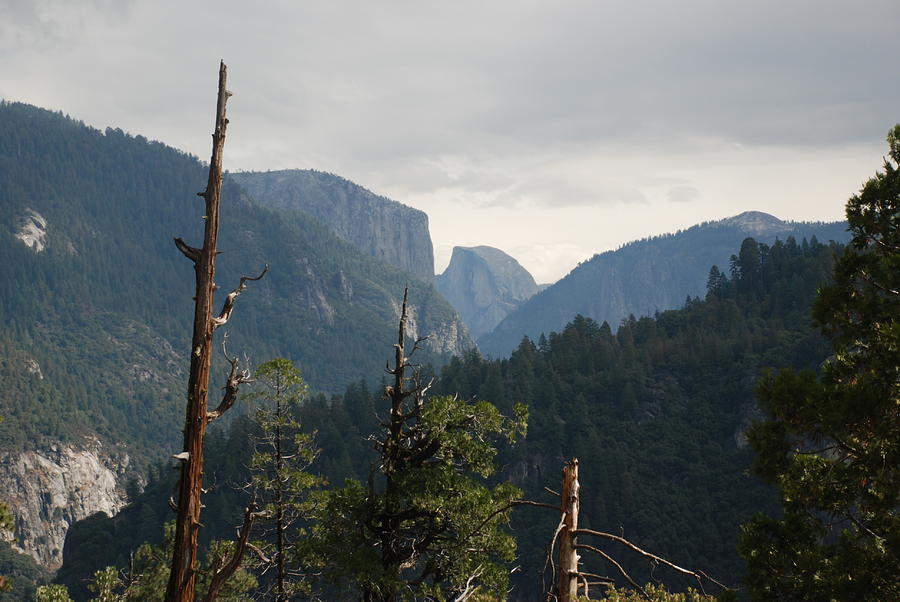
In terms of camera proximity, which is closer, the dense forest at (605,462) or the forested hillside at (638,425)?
the dense forest at (605,462)

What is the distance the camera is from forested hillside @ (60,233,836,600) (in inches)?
4564

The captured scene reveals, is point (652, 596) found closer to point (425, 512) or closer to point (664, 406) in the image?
point (425, 512)

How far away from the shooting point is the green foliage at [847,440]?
13.2 meters

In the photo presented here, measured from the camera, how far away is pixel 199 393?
1118cm

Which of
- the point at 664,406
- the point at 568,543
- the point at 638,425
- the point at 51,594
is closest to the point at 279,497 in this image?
the point at 51,594

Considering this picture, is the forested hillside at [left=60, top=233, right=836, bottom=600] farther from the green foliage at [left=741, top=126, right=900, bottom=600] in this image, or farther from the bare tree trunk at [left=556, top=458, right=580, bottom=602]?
the bare tree trunk at [left=556, top=458, right=580, bottom=602]

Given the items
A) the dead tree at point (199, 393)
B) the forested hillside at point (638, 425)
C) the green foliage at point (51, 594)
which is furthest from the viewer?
the forested hillside at point (638, 425)

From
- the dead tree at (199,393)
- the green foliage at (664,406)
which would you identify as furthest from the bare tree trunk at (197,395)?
the green foliage at (664,406)

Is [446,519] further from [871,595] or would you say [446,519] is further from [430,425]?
[871,595]

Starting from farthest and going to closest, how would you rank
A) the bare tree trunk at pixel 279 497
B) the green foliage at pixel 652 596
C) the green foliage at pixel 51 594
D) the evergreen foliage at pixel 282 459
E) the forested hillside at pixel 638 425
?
the forested hillside at pixel 638 425 < the green foliage at pixel 51 594 < the bare tree trunk at pixel 279 497 < the evergreen foliage at pixel 282 459 < the green foliage at pixel 652 596

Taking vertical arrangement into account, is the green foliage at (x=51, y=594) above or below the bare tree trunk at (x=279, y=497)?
below

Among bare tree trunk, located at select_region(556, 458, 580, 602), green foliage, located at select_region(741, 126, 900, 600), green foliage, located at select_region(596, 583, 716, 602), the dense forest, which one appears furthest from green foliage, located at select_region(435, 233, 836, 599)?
bare tree trunk, located at select_region(556, 458, 580, 602)

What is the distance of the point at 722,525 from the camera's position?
108688mm

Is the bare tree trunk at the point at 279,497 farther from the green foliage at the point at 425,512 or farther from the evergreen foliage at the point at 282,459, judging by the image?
the green foliage at the point at 425,512
